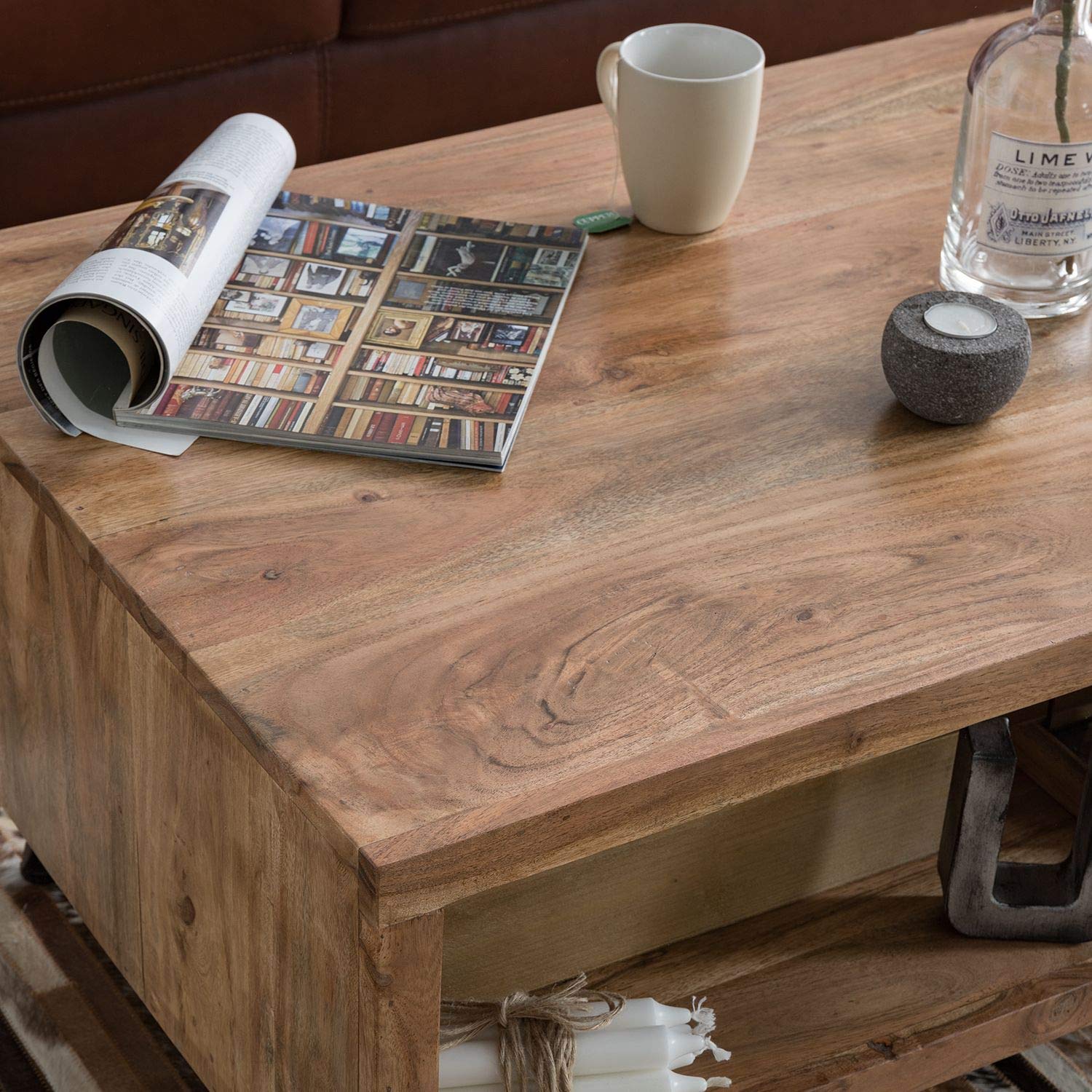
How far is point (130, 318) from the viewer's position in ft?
2.84

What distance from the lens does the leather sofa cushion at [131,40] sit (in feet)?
5.09

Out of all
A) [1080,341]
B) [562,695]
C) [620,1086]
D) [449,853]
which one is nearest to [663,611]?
[562,695]

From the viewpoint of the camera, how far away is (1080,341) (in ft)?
3.14

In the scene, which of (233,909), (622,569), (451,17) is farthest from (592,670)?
(451,17)

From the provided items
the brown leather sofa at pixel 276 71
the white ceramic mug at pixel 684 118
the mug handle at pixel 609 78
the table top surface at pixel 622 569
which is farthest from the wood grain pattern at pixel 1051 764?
the brown leather sofa at pixel 276 71

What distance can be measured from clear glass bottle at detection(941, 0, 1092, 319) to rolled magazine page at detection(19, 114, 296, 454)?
480 millimetres

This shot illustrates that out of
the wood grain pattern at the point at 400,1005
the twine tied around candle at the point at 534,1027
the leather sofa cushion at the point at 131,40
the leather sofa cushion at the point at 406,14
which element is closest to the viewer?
the wood grain pattern at the point at 400,1005

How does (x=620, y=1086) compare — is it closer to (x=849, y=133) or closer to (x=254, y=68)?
(x=849, y=133)

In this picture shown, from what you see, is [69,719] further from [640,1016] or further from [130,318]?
[640,1016]

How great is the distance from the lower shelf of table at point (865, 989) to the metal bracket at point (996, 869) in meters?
0.02

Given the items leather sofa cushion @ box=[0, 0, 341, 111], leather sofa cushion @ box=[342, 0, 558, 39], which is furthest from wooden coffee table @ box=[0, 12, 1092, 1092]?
leather sofa cushion @ box=[342, 0, 558, 39]

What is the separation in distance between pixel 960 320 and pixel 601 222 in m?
0.30

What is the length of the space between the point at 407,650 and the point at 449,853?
4.9 inches

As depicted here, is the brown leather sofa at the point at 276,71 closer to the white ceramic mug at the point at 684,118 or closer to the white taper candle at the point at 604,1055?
the white ceramic mug at the point at 684,118
